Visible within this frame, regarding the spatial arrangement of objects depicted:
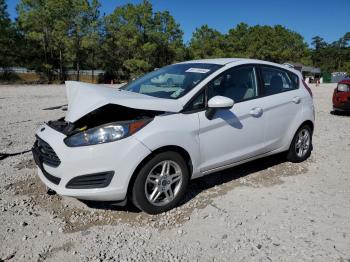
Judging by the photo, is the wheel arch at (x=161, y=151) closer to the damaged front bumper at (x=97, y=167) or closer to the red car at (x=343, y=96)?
the damaged front bumper at (x=97, y=167)

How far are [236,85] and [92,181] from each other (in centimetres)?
225

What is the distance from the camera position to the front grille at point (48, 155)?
372 cm

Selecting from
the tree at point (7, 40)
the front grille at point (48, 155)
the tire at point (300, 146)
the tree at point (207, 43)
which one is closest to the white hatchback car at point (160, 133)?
the front grille at point (48, 155)

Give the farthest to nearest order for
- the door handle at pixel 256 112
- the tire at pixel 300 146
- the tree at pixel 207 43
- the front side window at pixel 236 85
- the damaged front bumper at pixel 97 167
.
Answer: the tree at pixel 207 43, the tire at pixel 300 146, the door handle at pixel 256 112, the front side window at pixel 236 85, the damaged front bumper at pixel 97 167

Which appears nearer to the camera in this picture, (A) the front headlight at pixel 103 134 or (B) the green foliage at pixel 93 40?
(A) the front headlight at pixel 103 134

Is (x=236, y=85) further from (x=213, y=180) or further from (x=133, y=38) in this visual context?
(x=133, y=38)

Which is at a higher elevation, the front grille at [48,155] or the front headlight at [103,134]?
the front headlight at [103,134]

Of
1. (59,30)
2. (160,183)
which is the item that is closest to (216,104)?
(160,183)

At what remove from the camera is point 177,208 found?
418 cm

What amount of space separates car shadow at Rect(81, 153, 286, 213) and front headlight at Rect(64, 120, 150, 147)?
27.8 inches

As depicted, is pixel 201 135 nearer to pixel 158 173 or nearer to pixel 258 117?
pixel 158 173

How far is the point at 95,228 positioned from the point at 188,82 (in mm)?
1988

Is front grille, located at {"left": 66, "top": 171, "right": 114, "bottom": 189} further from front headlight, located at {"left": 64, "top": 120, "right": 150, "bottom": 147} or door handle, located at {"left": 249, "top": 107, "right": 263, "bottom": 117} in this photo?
door handle, located at {"left": 249, "top": 107, "right": 263, "bottom": 117}

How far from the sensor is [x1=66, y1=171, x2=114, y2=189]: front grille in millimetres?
3605
